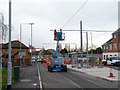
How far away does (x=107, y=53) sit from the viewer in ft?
199

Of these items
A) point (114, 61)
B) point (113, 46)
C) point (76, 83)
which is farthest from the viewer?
point (113, 46)

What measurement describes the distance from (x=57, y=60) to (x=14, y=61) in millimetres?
20209

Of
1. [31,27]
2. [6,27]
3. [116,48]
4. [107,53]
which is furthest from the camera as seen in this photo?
[107,53]

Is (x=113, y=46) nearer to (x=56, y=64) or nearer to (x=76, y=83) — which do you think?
(x=56, y=64)

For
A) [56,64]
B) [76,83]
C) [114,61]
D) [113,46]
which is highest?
[113,46]

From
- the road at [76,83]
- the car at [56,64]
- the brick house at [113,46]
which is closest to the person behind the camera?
the road at [76,83]

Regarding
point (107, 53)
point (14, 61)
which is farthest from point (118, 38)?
point (14, 61)

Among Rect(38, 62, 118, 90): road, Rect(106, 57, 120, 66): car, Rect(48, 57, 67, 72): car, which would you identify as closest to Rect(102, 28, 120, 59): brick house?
Rect(106, 57, 120, 66): car

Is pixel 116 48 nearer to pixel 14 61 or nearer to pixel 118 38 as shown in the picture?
pixel 118 38

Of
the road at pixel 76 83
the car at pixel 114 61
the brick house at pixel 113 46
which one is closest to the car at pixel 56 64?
the road at pixel 76 83

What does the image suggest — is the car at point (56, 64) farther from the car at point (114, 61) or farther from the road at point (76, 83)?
the car at point (114, 61)

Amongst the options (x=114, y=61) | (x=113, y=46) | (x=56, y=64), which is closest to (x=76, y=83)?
(x=56, y=64)

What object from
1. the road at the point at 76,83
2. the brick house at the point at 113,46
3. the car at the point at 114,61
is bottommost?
the road at the point at 76,83

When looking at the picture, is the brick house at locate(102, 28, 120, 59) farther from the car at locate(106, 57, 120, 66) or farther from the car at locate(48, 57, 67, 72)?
the car at locate(48, 57, 67, 72)
